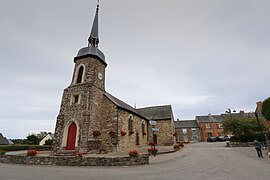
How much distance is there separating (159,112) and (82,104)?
737 inches

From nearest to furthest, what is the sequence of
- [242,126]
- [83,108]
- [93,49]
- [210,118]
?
1. [83,108]
2. [93,49]
3. [242,126]
4. [210,118]

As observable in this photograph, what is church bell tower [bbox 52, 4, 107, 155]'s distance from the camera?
13.6 m

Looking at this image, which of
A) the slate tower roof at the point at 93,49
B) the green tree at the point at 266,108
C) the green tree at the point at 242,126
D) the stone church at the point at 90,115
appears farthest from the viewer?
the green tree at the point at 242,126

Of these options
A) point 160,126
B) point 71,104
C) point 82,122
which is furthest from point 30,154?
point 160,126

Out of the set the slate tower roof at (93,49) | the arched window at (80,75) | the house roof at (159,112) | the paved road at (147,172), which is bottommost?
the paved road at (147,172)

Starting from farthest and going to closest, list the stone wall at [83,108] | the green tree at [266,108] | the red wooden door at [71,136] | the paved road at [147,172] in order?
the green tree at [266,108] → the red wooden door at [71,136] → the stone wall at [83,108] → the paved road at [147,172]

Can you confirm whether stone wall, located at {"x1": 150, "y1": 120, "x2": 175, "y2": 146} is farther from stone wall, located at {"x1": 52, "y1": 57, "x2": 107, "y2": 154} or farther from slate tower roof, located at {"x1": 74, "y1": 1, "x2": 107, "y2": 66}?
slate tower roof, located at {"x1": 74, "y1": 1, "x2": 107, "y2": 66}

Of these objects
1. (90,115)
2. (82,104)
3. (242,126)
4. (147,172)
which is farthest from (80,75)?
(242,126)

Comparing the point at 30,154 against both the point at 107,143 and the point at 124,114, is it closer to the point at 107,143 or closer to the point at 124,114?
the point at 107,143

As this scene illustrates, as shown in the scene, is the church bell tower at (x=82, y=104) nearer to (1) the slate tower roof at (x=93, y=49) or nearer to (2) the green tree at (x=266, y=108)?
(1) the slate tower roof at (x=93, y=49)

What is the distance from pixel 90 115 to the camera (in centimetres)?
1426

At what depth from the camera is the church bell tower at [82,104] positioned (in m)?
13.6

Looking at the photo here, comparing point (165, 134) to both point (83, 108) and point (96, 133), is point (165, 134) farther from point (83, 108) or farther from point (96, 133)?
point (83, 108)

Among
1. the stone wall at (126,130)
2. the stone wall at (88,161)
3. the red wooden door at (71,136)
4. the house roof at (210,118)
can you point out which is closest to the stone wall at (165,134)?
the stone wall at (126,130)
